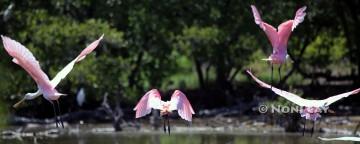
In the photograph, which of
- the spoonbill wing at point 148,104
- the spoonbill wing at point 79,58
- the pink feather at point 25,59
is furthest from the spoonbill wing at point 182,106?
the pink feather at point 25,59

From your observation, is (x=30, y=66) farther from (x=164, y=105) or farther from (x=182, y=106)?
(x=182, y=106)

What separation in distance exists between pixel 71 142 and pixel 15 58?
15.5 ft

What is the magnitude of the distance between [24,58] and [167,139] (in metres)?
5.05

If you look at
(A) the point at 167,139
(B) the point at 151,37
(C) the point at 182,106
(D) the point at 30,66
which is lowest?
(A) the point at 167,139

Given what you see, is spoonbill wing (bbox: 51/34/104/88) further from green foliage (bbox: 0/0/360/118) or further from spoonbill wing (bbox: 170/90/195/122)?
green foliage (bbox: 0/0/360/118)

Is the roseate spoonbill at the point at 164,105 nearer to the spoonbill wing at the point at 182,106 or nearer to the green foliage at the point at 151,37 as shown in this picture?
the spoonbill wing at the point at 182,106

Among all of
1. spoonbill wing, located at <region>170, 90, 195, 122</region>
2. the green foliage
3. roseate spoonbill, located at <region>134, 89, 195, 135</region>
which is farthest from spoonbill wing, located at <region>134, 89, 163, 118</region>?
the green foliage

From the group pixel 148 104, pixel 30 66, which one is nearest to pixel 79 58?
pixel 30 66

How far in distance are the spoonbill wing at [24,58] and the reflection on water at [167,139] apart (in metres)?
4.35

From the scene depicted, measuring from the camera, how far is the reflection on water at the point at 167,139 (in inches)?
400

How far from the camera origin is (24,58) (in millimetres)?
5680

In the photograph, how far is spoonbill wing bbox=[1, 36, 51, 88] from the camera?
18.4 feet

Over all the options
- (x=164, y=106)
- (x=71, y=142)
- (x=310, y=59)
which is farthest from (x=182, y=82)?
(x=164, y=106)

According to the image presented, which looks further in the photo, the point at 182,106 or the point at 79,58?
the point at 79,58
